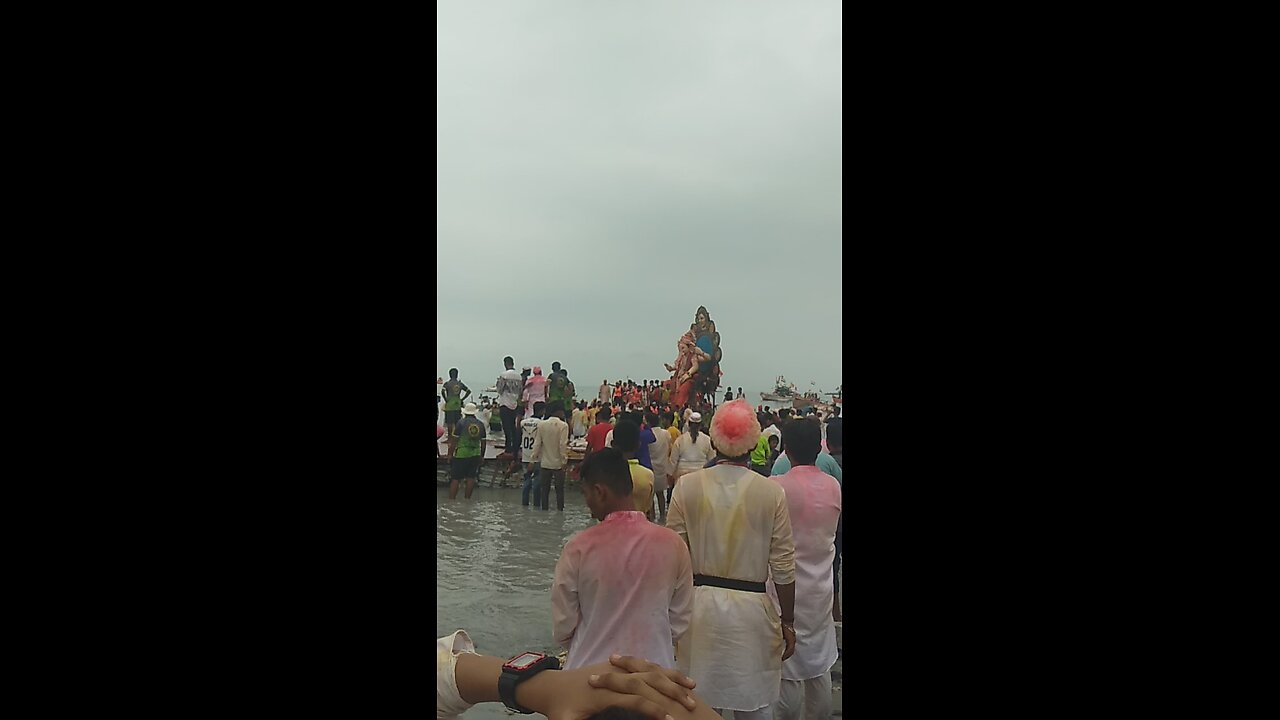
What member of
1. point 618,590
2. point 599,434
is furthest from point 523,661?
point 599,434

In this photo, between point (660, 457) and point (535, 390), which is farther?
point (535, 390)

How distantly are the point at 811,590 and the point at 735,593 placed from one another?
1.77 ft

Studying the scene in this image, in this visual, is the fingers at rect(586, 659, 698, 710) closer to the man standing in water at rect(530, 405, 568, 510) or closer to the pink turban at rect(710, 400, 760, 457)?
the pink turban at rect(710, 400, 760, 457)

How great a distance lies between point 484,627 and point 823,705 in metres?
1.81

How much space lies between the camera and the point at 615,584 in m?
2.23

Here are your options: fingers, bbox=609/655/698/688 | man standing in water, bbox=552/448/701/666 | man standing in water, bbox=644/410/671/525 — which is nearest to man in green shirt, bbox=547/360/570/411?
man standing in water, bbox=644/410/671/525

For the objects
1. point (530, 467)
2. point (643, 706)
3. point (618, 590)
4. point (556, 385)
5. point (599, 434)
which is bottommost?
point (530, 467)

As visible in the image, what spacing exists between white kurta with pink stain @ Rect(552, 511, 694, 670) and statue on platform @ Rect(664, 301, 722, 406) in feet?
24.3

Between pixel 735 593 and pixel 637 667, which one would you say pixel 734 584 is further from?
pixel 637 667

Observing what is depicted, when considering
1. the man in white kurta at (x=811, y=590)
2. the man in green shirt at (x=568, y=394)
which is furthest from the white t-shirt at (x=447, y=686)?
the man in green shirt at (x=568, y=394)

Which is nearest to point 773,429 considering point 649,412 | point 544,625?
point 649,412

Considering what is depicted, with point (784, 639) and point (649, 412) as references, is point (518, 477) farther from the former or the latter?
point (784, 639)

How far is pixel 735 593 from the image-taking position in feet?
8.13

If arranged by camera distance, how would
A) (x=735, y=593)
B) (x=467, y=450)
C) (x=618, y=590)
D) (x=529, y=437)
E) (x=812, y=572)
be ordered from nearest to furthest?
1. (x=618, y=590)
2. (x=735, y=593)
3. (x=812, y=572)
4. (x=467, y=450)
5. (x=529, y=437)
